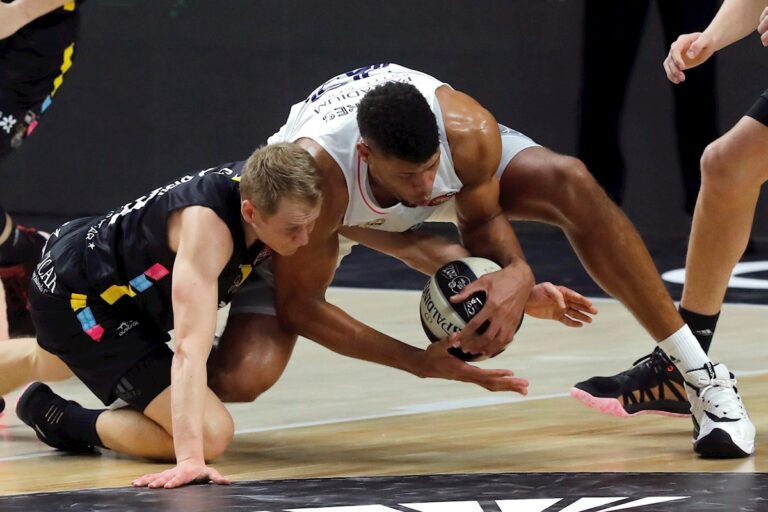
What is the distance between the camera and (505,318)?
164 inches

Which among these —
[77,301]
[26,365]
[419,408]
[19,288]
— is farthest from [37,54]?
[419,408]

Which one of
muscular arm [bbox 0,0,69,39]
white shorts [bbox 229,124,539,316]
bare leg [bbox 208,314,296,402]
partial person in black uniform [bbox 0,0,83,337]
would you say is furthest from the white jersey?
partial person in black uniform [bbox 0,0,83,337]

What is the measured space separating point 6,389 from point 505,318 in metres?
1.67

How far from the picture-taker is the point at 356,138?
13.8 ft

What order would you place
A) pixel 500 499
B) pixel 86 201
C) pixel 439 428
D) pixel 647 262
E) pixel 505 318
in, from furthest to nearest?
1. pixel 86 201
2. pixel 439 428
3. pixel 647 262
4. pixel 505 318
5. pixel 500 499

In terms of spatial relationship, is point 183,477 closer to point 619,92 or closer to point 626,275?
point 626,275

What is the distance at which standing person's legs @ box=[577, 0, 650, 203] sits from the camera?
990cm

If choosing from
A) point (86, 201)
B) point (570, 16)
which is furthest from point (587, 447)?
point (86, 201)

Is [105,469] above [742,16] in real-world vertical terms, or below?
below

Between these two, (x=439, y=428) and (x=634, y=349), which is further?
(x=634, y=349)

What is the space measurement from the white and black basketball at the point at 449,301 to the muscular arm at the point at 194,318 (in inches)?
22.9

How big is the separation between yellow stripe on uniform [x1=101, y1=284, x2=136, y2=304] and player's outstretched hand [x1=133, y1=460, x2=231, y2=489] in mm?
689

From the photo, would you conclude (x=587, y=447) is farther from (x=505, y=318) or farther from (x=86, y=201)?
(x=86, y=201)

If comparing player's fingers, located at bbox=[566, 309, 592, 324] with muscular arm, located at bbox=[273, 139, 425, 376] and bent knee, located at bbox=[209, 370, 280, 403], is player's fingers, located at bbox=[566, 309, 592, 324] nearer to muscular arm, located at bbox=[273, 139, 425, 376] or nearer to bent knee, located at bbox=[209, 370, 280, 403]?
muscular arm, located at bbox=[273, 139, 425, 376]
